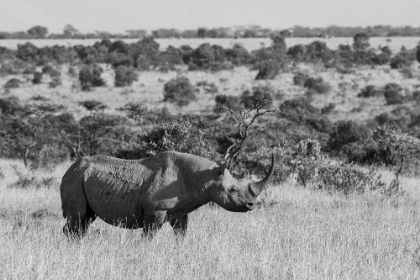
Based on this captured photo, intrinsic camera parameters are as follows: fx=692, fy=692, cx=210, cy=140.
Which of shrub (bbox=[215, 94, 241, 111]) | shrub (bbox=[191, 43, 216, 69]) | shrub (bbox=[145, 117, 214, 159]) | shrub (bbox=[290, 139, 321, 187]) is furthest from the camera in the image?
shrub (bbox=[191, 43, 216, 69])

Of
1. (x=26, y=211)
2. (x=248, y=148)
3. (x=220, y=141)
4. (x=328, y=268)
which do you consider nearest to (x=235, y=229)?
(x=328, y=268)

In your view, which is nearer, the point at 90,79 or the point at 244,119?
the point at 244,119

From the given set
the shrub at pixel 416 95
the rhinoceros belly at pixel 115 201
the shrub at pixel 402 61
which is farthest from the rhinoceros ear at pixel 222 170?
the shrub at pixel 402 61

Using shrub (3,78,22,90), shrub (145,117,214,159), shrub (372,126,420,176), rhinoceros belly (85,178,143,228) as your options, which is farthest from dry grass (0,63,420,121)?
rhinoceros belly (85,178,143,228)

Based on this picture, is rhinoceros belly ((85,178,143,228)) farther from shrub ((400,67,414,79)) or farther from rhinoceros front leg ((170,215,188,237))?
shrub ((400,67,414,79))

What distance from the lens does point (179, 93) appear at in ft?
147

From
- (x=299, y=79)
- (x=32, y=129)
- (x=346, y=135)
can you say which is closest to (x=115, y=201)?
(x=32, y=129)

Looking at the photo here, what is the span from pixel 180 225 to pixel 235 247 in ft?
3.45

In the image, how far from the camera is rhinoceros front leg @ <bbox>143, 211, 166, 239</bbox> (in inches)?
356

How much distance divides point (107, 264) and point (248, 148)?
13.5 meters

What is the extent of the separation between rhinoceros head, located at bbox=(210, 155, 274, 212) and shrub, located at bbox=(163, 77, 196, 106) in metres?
34.3

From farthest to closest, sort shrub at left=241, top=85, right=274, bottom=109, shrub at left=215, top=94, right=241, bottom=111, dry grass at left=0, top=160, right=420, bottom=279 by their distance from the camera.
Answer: shrub at left=241, top=85, right=274, bottom=109 → shrub at left=215, top=94, right=241, bottom=111 → dry grass at left=0, top=160, right=420, bottom=279

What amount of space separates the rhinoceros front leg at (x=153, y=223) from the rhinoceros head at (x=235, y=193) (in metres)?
0.72

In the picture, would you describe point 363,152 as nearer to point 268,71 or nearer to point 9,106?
point 9,106
